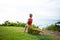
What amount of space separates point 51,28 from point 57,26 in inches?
4.2

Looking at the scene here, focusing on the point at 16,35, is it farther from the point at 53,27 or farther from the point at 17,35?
the point at 53,27

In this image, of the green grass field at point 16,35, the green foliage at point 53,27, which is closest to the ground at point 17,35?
the green grass field at point 16,35

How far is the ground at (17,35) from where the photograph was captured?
4898 mm

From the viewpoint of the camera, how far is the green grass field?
16.1 feet

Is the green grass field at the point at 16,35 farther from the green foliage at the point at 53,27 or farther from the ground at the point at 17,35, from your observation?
the green foliage at the point at 53,27

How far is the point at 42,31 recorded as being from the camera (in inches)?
201

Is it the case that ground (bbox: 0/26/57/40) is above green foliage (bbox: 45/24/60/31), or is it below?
below

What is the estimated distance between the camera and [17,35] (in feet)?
16.2

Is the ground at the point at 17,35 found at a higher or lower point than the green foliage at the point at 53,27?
lower

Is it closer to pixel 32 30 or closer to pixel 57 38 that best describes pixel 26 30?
pixel 32 30

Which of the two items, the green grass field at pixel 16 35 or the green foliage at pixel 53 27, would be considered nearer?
the green grass field at pixel 16 35

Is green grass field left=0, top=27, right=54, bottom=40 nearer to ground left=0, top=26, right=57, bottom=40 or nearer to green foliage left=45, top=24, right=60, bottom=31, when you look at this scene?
ground left=0, top=26, right=57, bottom=40

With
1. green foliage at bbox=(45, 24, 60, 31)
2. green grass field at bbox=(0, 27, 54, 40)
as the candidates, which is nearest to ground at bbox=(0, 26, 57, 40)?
green grass field at bbox=(0, 27, 54, 40)

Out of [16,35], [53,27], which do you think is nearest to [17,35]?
[16,35]
